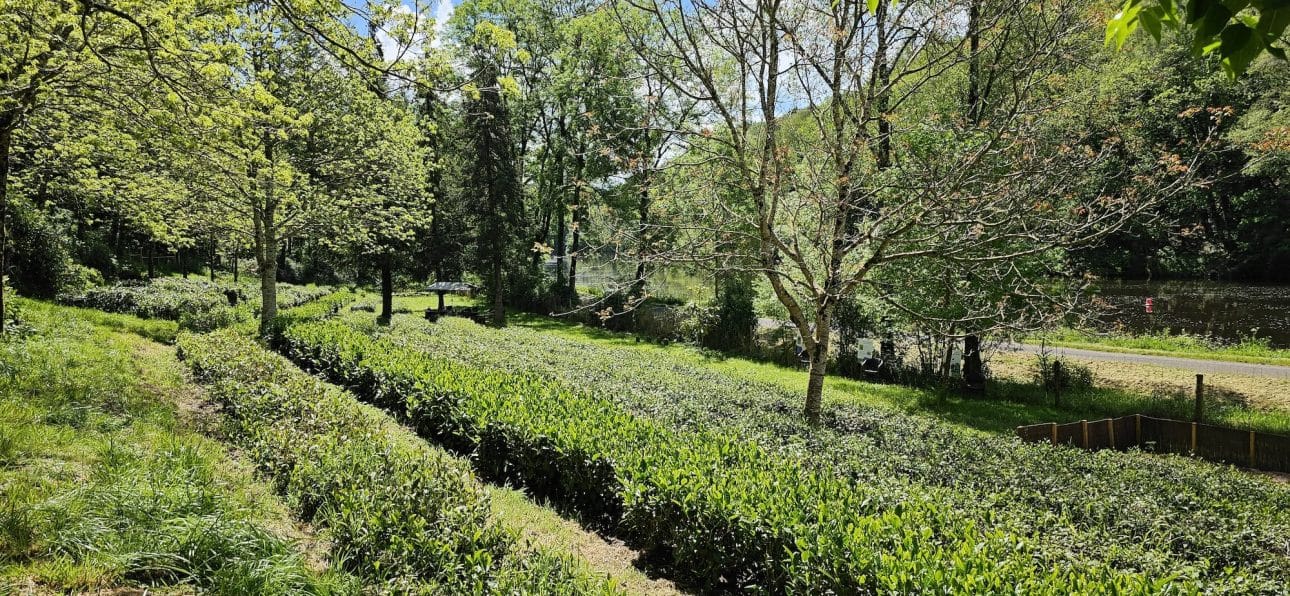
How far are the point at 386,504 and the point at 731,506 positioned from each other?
8.60ft

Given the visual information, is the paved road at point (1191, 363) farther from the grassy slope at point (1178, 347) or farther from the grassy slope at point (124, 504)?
the grassy slope at point (124, 504)

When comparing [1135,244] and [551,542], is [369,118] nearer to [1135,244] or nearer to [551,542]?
[551,542]

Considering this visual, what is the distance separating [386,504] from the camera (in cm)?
432

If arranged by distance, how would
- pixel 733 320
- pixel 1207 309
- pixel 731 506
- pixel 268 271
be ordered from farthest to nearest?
pixel 1207 309
pixel 733 320
pixel 268 271
pixel 731 506

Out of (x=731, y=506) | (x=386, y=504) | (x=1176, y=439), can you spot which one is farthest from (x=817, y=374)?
(x=1176, y=439)

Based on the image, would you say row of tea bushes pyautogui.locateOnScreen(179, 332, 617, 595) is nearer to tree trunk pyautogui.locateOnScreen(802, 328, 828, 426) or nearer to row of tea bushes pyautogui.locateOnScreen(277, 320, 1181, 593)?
row of tea bushes pyautogui.locateOnScreen(277, 320, 1181, 593)

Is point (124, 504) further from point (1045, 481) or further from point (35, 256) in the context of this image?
point (35, 256)

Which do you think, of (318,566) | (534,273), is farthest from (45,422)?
(534,273)

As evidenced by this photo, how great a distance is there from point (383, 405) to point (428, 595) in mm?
6952

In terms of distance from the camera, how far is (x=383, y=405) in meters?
9.68

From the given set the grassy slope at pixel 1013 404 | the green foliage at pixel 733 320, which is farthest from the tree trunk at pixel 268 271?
the green foliage at pixel 733 320

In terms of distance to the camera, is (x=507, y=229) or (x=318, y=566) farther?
(x=507, y=229)

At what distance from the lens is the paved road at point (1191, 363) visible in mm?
15805

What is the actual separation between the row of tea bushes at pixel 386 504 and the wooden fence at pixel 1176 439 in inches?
374
